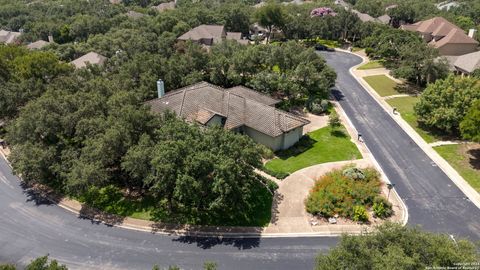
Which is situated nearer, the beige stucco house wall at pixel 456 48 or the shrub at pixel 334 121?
the shrub at pixel 334 121

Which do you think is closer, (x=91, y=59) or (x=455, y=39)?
(x=91, y=59)

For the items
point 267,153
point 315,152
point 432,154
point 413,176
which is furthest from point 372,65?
point 267,153

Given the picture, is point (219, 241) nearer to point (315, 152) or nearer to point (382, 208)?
point (382, 208)

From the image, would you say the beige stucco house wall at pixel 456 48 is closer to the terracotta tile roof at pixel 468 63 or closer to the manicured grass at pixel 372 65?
the terracotta tile roof at pixel 468 63

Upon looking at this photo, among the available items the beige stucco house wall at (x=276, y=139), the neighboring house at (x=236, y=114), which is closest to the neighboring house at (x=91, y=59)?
the neighboring house at (x=236, y=114)


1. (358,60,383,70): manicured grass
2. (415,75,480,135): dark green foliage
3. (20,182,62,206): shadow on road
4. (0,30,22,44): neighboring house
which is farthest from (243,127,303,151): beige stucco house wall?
(0,30,22,44): neighboring house

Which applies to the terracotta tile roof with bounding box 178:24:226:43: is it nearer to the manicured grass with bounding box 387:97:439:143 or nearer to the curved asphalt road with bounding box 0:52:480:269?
the manicured grass with bounding box 387:97:439:143

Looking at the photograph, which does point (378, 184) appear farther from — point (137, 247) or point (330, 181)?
point (137, 247)
